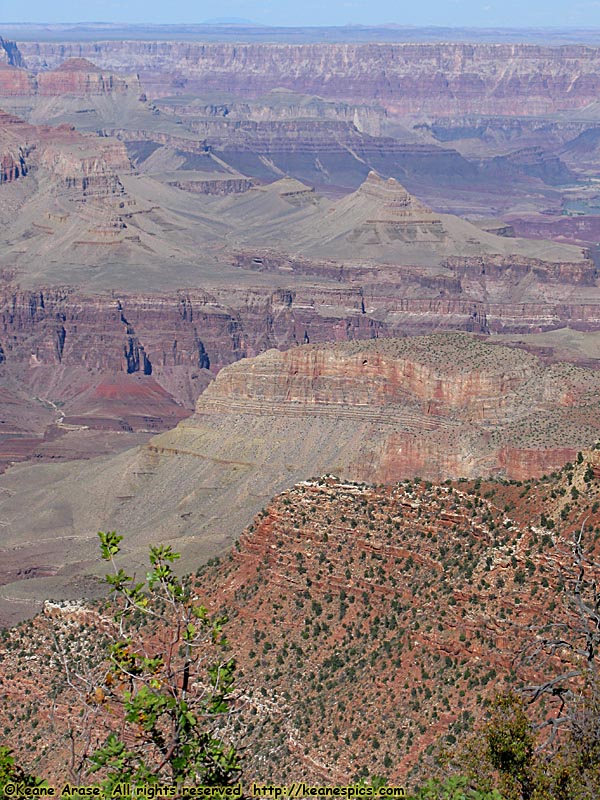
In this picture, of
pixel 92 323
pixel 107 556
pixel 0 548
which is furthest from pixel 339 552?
pixel 92 323

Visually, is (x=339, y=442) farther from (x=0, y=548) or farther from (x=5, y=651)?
(x=5, y=651)

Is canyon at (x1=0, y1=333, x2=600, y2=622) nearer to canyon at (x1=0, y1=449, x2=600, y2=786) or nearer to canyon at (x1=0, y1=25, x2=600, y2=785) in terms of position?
canyon at (x1=0, y1=25, x2=600, y2=785)

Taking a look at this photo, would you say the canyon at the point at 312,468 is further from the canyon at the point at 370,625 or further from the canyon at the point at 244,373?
the canyon at the point at 244,373

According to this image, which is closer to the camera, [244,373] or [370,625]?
[370,625]

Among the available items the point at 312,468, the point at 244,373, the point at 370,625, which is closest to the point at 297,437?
the point at 312,468

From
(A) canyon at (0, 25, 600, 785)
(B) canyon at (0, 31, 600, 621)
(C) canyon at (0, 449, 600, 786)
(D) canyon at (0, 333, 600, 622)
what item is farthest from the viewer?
(B) canyon at (0, 31, 600, 621)

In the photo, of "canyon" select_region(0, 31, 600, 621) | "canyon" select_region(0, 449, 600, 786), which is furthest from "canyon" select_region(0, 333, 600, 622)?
"canyon" select_region(0, 449, 600, 786)

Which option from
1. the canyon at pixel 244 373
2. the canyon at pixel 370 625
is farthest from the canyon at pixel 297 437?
the canyon at pixel 370 625

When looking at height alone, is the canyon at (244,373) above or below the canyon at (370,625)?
below

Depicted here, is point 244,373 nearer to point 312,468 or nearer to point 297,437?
point 297,437

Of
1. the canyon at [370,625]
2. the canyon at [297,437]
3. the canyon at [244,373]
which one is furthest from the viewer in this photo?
the canyon at [244,373]

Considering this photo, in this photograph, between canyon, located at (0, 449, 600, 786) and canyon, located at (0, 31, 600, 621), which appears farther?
canyon, located at (0, 31, 600, 621)
